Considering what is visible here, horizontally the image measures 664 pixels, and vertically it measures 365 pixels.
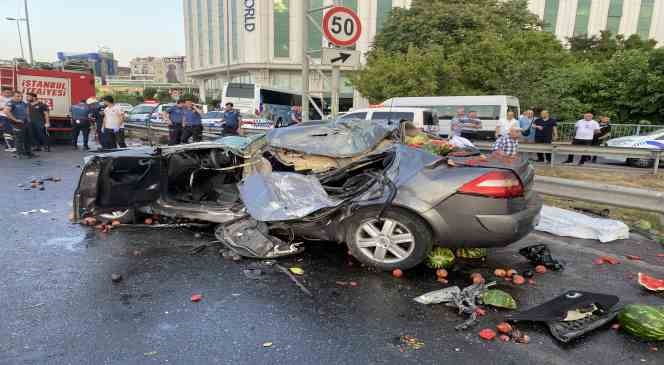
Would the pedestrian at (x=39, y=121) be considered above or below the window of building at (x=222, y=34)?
below

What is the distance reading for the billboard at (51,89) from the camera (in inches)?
575

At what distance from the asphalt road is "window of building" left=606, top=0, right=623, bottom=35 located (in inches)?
2047

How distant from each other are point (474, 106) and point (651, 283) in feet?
49.7

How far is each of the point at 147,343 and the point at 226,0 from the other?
53.0 metres

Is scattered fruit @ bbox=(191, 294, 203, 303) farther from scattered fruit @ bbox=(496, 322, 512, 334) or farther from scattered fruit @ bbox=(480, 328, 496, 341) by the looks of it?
scattered fruit @ bbox=(496, 322, 512, 334)

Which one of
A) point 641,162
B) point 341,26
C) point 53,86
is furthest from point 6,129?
point 641,162

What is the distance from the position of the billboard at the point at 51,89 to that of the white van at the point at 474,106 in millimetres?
11715

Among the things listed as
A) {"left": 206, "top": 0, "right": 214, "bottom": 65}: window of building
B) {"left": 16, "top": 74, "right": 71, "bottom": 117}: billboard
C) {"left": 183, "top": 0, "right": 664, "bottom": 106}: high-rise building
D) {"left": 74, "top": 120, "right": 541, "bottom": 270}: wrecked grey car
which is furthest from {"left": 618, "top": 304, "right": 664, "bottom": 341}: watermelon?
{"left": 206, "top": 0, "right": 214, "bottom": 65}: window of building

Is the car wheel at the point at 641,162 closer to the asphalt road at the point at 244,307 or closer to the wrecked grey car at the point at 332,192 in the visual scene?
the asphalt road at the point at 244,307

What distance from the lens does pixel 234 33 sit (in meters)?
50.5

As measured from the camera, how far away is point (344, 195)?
405cm

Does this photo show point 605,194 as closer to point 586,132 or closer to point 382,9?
point 586,132

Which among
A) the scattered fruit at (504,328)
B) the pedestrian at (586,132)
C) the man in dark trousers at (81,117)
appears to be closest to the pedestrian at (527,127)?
the pedestrian at (586,132)

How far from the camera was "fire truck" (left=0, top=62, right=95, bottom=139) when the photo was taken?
14.4 m
